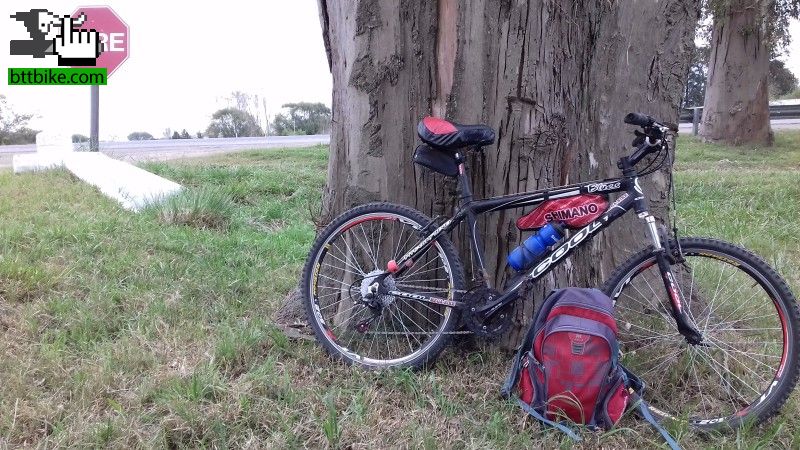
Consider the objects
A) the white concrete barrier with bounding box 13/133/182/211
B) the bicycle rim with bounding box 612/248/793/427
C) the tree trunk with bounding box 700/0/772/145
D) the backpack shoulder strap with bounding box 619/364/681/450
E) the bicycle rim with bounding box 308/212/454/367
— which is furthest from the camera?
the tree trunk with bounding box 700/0/772/145

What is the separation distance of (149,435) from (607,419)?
1806 millimetres

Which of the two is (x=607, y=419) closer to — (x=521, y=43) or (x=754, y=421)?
(x=754, y=421)

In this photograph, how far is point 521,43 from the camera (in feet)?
10.5

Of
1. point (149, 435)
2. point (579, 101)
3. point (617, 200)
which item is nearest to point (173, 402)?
point (149, 435)

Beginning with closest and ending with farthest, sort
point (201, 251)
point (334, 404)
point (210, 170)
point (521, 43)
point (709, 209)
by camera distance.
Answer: point (334, 404) < point (521, 43) < point (201, 251) < point (709, 209) < point (210, 170)

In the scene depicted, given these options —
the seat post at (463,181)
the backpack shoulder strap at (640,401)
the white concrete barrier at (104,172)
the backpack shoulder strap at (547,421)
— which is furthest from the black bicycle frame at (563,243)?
the white concrete barrier at (104,172)

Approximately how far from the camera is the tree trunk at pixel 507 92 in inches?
128

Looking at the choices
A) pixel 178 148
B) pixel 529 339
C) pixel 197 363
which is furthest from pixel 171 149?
pixel 529 339

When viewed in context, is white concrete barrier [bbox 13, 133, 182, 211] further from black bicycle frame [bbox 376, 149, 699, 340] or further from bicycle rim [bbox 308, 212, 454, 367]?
black bicycle frame [bbox 376, 149, 699, 340]

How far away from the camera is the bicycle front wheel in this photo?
9.27 feet

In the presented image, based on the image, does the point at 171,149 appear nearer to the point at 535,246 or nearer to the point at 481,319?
the point at 481,319

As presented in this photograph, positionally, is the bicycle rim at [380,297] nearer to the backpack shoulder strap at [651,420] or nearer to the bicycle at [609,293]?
the bicycle at [609,293]

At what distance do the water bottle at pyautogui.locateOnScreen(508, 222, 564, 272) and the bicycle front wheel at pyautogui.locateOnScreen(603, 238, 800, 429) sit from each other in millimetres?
312
